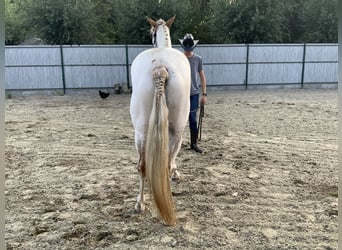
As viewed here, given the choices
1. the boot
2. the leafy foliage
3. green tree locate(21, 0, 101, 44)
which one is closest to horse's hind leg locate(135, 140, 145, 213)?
the boot

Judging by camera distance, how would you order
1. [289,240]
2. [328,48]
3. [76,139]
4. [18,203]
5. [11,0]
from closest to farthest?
[289,240], [18,203], [76,139], [328,48], [11,0]

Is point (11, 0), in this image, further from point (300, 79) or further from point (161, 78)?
point (161, 78)

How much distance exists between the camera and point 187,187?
3916 millimetres

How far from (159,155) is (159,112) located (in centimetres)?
37

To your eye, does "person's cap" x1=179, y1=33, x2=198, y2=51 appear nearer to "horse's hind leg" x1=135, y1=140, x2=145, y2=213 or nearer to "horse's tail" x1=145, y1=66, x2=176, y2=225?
"horse's tail" x1=145, y1=66, x2=176, y2=225

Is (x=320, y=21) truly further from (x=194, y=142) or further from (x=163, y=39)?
(x=163, y=39)

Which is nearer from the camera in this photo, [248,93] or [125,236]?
[125,236]

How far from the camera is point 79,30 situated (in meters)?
14.8

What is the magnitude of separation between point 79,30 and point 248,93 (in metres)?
7.85

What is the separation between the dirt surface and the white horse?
374 mm

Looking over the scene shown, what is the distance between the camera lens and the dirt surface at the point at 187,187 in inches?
114

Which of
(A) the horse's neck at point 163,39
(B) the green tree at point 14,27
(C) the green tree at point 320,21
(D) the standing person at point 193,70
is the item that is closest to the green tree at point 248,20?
(C) the green tree at point 320,21

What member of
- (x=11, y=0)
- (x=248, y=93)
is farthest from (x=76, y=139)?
(x=11, y=0)

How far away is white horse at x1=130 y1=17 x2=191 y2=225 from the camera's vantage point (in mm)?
2832
